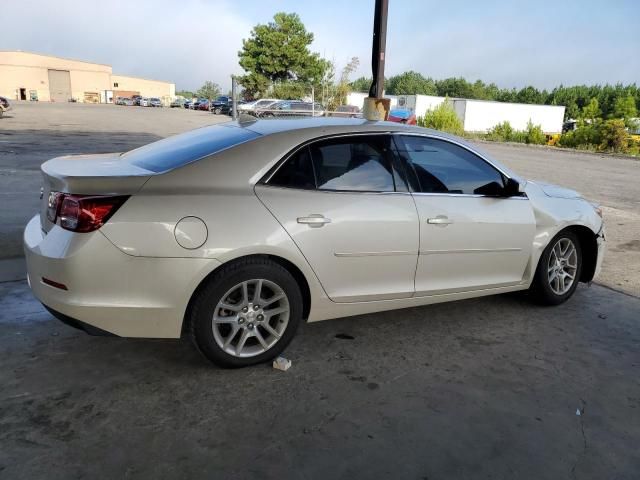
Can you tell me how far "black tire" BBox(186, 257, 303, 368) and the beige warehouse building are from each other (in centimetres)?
9863

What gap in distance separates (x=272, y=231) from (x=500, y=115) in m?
66.5

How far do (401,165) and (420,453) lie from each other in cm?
197

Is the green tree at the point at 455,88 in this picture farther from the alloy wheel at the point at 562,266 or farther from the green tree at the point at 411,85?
the alloy wheel at the point at 562,266

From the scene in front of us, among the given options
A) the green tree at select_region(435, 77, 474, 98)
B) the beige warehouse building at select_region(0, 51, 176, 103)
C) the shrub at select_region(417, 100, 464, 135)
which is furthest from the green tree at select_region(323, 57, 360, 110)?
the green tree at select_region(435, 77, 474, 98)

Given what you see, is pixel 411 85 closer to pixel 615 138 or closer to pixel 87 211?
pixel 615 138

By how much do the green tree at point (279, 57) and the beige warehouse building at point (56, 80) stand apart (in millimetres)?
43945

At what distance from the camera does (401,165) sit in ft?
12.4

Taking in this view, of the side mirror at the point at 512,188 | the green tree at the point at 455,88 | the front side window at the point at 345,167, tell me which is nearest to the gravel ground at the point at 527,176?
the side mirror at the point at 512,188

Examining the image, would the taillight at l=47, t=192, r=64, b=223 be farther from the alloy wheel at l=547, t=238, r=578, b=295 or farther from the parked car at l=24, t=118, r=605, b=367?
the alloy wheel at l=547, t=238, r=578, b=295

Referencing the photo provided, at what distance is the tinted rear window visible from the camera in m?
3.38

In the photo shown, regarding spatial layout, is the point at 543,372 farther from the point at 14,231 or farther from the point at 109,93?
the point at 109,93

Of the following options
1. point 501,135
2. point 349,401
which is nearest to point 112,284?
point 349,401

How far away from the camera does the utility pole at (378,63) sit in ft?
25.4

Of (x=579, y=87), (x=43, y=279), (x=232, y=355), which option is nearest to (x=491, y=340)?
(x=232, y=355)
